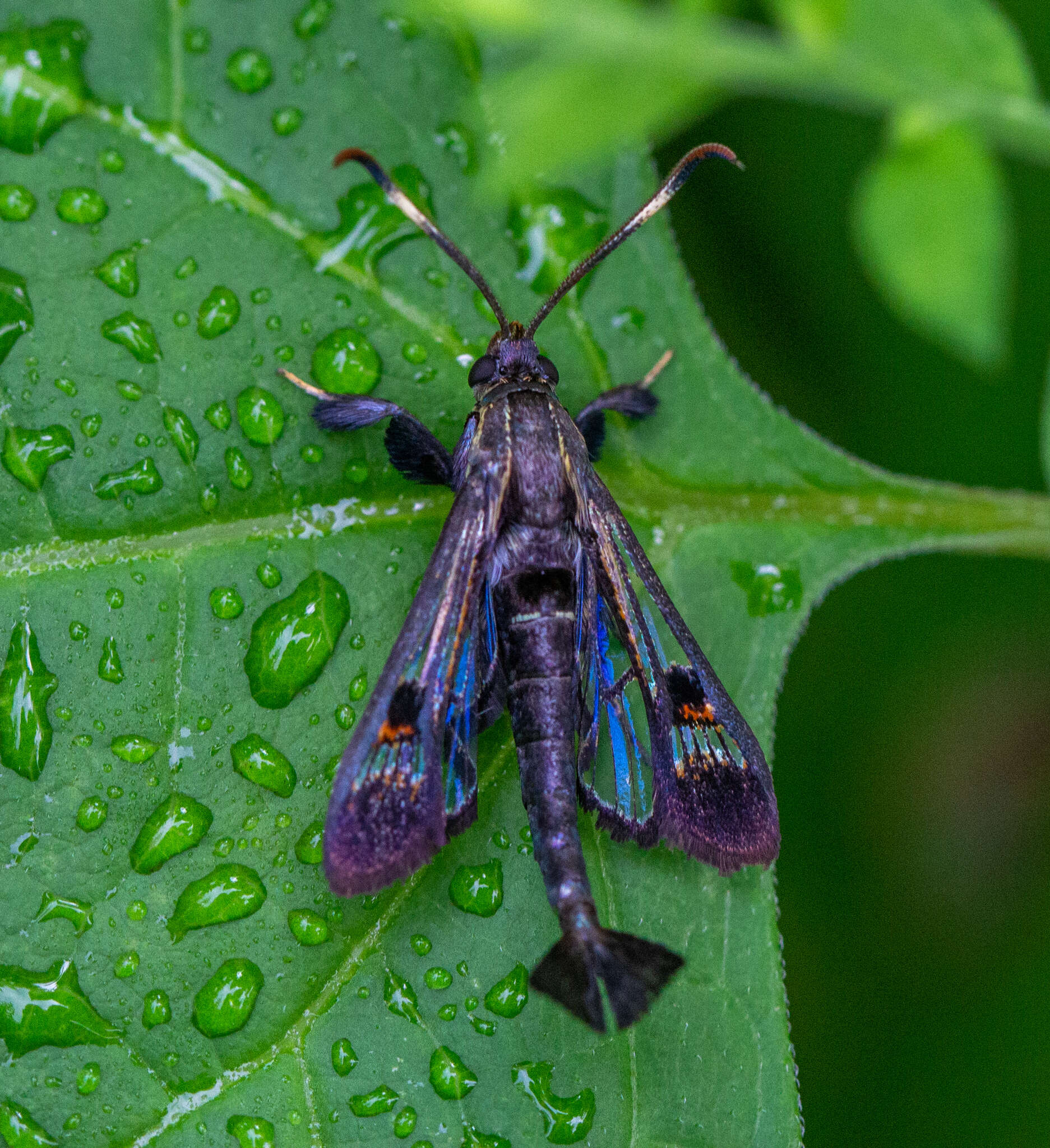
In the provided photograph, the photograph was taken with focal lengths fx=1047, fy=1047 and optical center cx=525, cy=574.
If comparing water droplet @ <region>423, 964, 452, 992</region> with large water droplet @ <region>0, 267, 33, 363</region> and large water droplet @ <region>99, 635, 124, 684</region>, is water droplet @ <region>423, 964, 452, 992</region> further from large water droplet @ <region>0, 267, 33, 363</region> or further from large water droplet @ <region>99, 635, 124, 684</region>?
large water droplet @ <region>0, 267, 33, 363</region>

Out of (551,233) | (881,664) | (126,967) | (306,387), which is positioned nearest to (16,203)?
(306,387)

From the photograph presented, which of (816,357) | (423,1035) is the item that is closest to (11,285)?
(423,1035)

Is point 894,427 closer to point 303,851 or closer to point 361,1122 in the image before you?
point 303,851

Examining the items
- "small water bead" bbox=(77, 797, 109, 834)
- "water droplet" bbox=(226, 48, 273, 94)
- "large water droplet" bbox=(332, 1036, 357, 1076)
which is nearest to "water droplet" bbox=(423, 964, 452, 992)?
"large water droplet" bbox=(332, 1036, 357, 1076)

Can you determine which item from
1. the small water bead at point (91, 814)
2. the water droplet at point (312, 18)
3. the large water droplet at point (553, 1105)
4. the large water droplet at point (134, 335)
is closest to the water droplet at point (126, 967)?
the small water bead at point (91, 814)

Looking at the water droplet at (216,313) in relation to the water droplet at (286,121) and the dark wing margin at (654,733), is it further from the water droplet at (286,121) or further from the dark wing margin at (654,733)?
the dark wing margin at (654,733)
